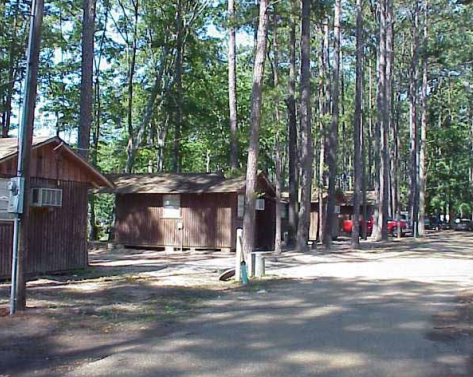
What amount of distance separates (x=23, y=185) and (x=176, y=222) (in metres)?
16.9

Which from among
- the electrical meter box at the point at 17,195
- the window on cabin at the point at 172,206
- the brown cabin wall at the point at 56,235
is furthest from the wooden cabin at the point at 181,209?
the electrical meter box at the point at 17,195

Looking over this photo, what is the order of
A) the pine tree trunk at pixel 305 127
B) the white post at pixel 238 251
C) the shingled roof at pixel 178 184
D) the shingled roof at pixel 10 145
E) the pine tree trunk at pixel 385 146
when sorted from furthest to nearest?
the pine tree trunk at pixel 385 146, the shingled roof at pixel 178 184, the pine tree trunk at pixel 305 127, the white post at pixel 238 251, the shingled roof at pixel 10 145

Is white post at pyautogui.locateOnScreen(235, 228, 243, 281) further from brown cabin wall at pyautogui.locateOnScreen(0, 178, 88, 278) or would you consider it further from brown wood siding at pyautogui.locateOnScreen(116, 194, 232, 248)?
brown wood siding at pyautogui.locateOnScreen(116, 194, 232, 248)

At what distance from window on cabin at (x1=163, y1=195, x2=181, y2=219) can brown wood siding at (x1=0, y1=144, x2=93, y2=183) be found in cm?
981

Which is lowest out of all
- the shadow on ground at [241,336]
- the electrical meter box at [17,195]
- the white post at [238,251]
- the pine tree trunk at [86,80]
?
the shadow on ground at [241,336]

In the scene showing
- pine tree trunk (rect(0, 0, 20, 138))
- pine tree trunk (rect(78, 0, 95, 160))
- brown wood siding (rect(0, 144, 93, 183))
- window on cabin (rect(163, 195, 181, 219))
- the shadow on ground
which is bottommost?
the shadow on ground

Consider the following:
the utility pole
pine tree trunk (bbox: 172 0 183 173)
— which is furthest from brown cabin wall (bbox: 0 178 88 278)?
pine tree trunk (bbox: 172 0 183 173)

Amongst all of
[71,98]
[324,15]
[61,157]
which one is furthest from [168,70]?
[61,157]

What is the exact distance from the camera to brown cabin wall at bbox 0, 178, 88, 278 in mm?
14383

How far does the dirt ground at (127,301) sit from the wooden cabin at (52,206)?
0.55 m

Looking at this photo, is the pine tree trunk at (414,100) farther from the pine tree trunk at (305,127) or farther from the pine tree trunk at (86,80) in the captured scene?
the pine tree trunk at (86,80)

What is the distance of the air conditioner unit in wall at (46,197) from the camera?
48.2 ft

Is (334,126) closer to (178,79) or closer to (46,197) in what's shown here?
(178,79)

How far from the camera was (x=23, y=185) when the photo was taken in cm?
1002
